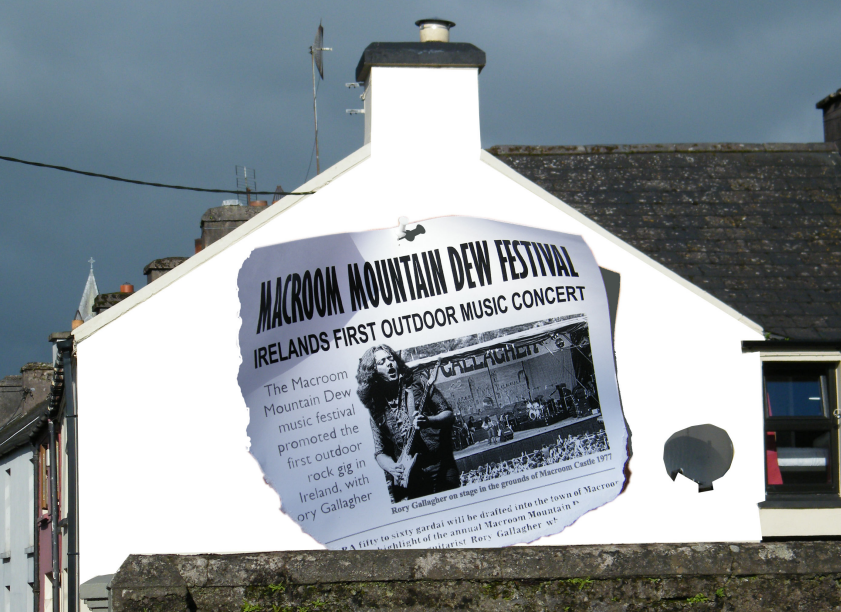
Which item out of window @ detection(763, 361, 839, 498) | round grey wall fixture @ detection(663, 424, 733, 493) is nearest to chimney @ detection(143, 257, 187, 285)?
round grey wall fixture @ detection(663, 424, 733, 493)

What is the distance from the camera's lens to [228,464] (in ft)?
37.6

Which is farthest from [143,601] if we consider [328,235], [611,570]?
[328,235]

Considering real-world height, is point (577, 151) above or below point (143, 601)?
above

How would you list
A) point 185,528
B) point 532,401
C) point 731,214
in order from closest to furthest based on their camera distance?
point 185,528
point 532,401
point 731,214

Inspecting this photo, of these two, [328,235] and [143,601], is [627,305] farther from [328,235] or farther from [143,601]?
[143,601]

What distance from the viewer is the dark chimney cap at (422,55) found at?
1316 centimetres

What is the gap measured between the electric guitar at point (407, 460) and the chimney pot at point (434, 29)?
504 centimetres

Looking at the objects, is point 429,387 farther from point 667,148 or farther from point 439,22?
point 667,148

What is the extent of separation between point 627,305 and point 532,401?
1.81 m

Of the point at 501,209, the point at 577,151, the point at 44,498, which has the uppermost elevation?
the point at 577,151

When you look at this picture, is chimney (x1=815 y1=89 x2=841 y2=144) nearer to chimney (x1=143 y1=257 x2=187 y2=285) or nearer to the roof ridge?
the roof ridge

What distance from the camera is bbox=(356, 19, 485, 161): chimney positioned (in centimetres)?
1289

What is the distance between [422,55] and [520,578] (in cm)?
927

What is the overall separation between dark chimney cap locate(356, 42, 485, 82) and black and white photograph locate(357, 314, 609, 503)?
367 cm
